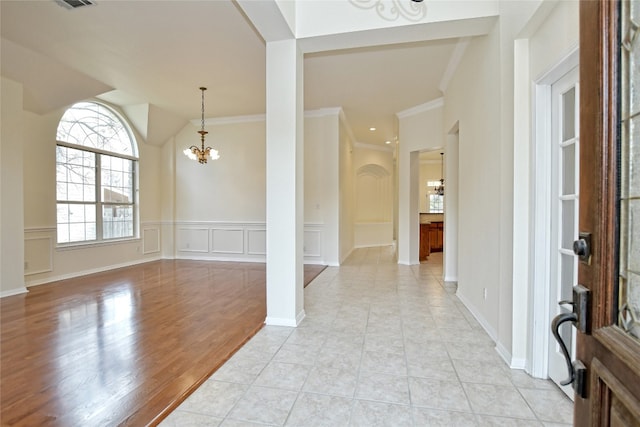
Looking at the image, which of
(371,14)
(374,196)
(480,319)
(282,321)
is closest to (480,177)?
(480,319)

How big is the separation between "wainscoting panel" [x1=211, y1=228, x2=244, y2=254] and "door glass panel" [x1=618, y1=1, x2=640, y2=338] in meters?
6.88

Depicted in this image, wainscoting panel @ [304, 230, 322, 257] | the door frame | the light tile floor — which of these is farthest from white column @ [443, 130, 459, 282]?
the door frame

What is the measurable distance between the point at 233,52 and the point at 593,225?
4.28 meters

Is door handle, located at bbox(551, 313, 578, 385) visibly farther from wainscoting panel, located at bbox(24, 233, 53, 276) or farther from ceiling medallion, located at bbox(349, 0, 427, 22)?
wainscoting panel, located at bbox(24, 233, 53, 276)

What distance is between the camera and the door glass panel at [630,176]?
2.01 ft

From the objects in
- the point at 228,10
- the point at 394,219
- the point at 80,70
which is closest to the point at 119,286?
the point at 80,70

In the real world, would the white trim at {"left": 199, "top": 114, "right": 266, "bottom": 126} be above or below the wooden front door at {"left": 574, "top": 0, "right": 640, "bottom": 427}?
above

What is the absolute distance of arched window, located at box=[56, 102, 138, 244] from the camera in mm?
5410

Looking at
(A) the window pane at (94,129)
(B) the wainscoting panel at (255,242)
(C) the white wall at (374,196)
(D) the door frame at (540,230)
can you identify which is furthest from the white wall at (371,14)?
(C) the white wall at (374,196)

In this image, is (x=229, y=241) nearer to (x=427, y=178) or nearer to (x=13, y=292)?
(x=13, y=292)

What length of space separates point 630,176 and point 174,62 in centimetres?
494

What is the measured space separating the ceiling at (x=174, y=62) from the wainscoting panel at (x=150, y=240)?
251 centimetres

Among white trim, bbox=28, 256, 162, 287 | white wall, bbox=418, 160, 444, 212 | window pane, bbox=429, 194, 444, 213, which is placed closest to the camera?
white trim, bbox=28, 256, 162, 287

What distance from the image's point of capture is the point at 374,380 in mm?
2137
